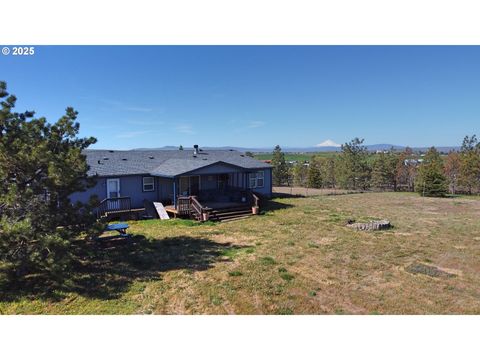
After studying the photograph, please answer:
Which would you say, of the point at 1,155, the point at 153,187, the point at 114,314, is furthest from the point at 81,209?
the point at 153,187

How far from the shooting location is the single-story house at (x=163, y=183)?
50.9ft

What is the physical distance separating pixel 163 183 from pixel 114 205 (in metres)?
3.30

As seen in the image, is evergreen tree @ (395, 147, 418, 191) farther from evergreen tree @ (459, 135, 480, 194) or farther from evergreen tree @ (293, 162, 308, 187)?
evergreen tree @ (293, 162, 308, 187)

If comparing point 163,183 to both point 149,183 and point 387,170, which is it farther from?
point 387,170

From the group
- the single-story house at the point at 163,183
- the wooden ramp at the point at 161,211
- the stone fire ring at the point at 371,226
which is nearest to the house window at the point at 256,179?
the single-story house at the point at 163,183

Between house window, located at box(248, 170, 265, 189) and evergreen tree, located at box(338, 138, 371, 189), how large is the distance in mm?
19856

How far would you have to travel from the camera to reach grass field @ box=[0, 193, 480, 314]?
20.3 feet

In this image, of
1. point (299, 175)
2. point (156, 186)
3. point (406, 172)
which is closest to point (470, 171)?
point (406, 172)

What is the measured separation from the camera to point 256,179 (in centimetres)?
2242

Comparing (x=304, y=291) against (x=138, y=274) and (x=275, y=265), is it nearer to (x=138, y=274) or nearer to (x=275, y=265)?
(x=275, y=265)

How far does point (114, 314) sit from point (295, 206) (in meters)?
15.1

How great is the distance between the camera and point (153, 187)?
1750cm

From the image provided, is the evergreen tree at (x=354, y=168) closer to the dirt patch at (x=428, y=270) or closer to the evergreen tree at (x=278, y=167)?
the evergreen tree at (x=278, y=167)

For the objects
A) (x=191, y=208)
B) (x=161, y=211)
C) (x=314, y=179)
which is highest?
(x=314, y=179)
